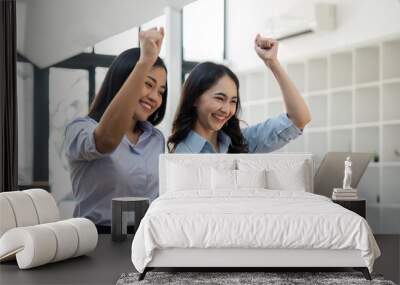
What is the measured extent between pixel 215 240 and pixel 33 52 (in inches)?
131

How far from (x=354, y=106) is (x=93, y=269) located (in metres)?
3.20

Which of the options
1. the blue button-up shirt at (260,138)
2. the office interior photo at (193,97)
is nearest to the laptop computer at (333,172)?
the office interior photo at (193,97)

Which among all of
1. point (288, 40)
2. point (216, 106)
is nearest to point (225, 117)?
point (216, 106)

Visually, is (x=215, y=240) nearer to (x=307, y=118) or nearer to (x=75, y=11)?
(x=307, y=118)

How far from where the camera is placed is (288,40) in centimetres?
618

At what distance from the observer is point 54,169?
6.22 m

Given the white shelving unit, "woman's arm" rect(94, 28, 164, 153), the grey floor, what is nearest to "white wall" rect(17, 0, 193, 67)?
"woman's arm" rect(94, 28, 164, 153)

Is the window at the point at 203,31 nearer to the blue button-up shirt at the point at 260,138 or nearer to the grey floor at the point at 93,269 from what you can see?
the blue button-up shirt at the point at 260,138

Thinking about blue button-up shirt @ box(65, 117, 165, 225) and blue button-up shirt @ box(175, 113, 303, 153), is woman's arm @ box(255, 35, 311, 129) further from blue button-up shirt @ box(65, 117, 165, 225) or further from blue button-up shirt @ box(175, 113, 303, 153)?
blue button-up shirt @ box(65, 117, 165, 225)

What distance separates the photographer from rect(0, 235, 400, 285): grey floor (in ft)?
13.6

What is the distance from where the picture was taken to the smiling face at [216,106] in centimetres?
604

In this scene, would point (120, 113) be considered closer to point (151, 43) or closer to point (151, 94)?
point (151, 94)

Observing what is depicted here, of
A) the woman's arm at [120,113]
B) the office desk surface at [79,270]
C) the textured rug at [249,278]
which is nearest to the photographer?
the textured rug at [249,278]

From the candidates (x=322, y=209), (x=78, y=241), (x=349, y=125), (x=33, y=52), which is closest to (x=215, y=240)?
(x=322, y=209)
